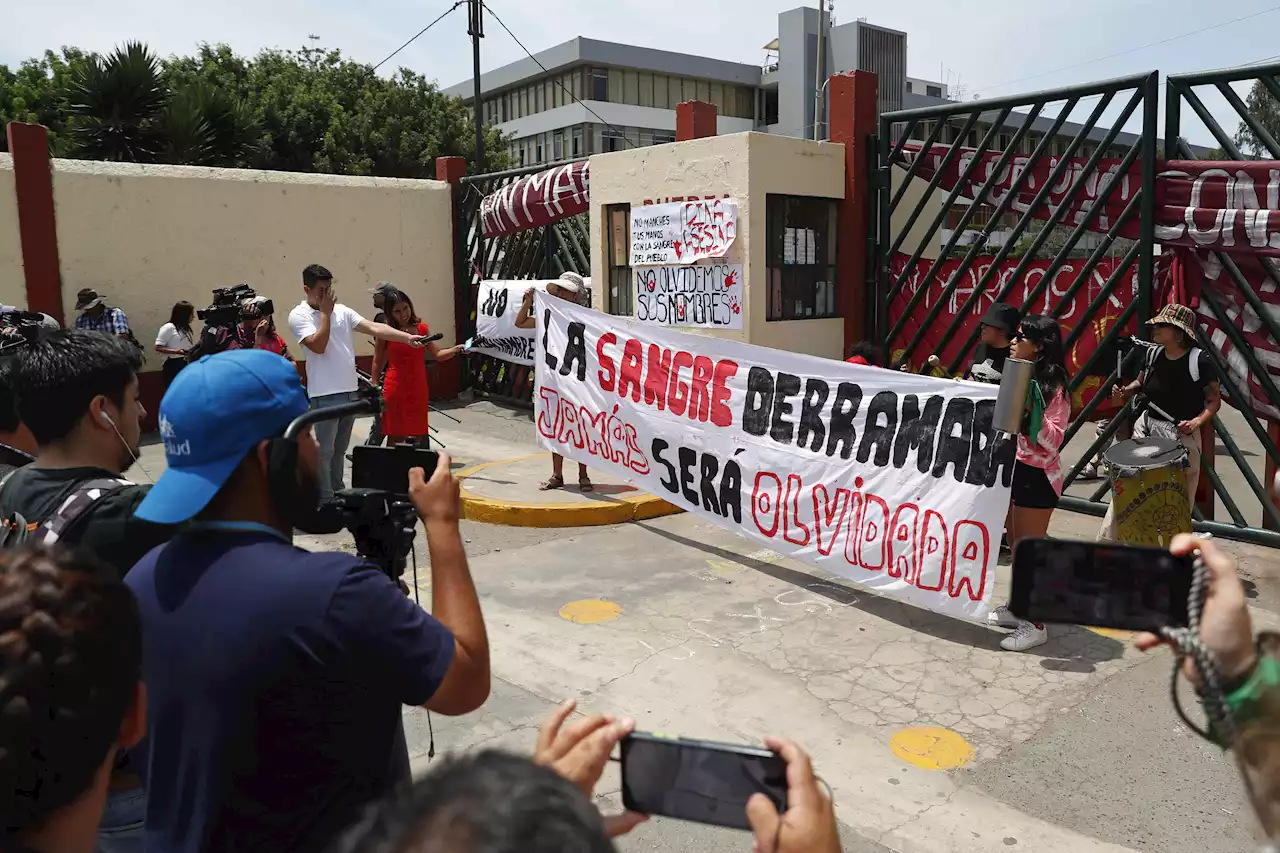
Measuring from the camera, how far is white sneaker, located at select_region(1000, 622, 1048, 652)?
5.22 m

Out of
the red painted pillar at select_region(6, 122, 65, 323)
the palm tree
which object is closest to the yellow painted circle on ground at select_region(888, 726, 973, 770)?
the red painted pillar at select_region(6, 122, 65, 323)

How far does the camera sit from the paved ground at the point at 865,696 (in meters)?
3.62

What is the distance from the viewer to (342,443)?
7504 mm

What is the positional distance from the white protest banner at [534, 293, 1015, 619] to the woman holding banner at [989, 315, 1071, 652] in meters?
0.23

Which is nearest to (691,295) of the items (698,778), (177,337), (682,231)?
(682,231)

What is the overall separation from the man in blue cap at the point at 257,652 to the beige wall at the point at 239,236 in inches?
454

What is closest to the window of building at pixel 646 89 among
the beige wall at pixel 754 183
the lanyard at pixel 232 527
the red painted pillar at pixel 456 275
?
the red painted pillar at pixel 456 275

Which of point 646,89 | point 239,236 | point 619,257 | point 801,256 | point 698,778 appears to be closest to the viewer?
point 698,778

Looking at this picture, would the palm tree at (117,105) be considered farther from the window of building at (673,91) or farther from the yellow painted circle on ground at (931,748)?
the window of building at (673,91)

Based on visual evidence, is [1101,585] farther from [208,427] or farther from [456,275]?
[456,275]

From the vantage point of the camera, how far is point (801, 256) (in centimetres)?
948

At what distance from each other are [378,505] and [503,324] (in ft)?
36.0

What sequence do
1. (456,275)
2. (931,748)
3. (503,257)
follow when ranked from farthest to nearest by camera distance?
(456,275)
(503,257)
(931,748)

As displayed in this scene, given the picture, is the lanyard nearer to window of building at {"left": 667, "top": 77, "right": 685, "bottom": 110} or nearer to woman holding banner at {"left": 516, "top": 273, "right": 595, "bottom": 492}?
woman holding banner at {"left": 516, "top": 273, "right": 595, "bottom": 492}
